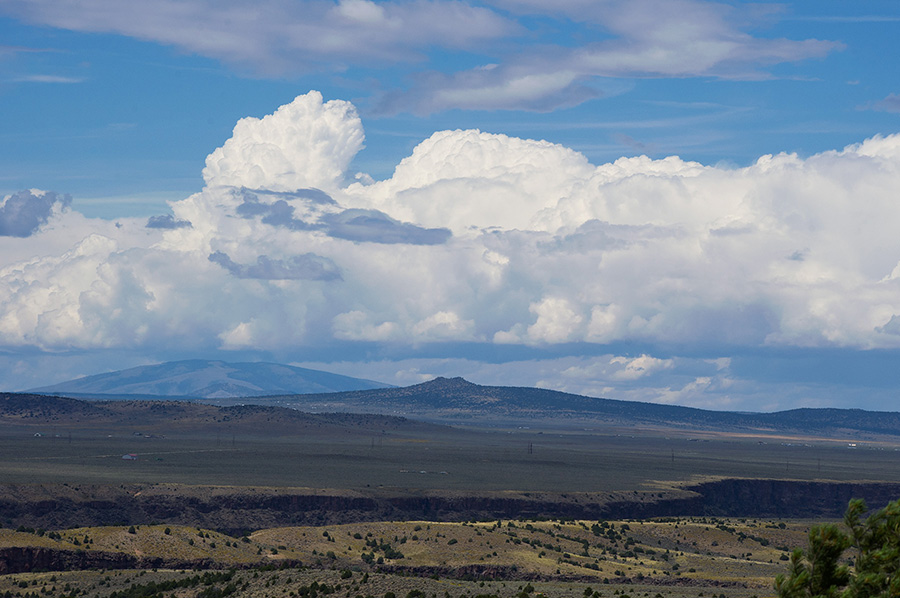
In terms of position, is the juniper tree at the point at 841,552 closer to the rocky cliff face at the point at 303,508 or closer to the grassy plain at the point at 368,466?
the rocky cliff face at the point at 303,508

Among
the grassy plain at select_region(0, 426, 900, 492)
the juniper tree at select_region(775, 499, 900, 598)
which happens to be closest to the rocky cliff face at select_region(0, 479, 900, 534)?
the grassy plain at select_region(0, 426, 900, 492)

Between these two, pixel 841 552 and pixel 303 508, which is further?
pixel 303 508

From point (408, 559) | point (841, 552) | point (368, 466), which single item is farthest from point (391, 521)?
point (841, 552)

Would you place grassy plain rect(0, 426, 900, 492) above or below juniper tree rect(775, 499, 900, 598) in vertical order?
below

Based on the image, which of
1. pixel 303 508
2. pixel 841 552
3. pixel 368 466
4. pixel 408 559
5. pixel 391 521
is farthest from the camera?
pixel 368 466

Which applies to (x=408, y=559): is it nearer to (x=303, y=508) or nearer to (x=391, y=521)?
(x=391, y=521)

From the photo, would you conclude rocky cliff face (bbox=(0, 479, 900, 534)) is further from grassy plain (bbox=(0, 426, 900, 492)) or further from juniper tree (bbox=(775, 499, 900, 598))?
juniper tree (bbox=(775, 499, 900, 598))

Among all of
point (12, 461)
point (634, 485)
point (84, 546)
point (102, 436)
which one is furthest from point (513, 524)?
point (102, 436)

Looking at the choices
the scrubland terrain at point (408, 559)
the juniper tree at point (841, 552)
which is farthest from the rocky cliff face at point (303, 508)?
the juniper tree at point (841, 552)

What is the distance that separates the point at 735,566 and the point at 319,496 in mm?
44746

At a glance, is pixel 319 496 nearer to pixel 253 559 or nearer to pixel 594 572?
pixel 253 559

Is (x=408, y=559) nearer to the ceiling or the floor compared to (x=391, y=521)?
nearer to the ceiling

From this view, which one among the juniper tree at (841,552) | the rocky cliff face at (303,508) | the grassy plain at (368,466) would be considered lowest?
the rocky cliff face at (303,508)

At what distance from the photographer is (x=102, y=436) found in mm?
198750
